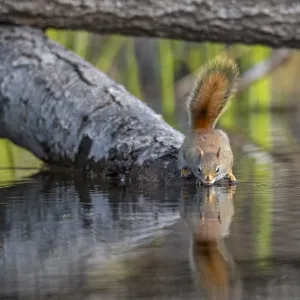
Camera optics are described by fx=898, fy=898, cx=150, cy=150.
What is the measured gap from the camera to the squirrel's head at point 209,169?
3.99 meters

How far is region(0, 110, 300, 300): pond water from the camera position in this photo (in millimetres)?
2260

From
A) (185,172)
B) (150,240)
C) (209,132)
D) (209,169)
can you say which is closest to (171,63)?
(209,132)

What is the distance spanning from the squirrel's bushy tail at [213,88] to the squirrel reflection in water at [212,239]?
1.47ft

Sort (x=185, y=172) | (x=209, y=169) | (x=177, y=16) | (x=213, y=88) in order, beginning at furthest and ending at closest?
(x=177, y=16) < (x=213, y=88) < (x=185, y=172) < (x=209, y=169)

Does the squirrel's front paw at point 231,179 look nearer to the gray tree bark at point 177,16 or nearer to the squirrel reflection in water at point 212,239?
the squirrel reflection in water at point 212,239

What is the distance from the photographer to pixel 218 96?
14.2 ft

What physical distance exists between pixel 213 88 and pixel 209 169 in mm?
518

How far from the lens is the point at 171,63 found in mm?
9672

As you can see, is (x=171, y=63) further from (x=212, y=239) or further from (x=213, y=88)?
(x=212, y=239)

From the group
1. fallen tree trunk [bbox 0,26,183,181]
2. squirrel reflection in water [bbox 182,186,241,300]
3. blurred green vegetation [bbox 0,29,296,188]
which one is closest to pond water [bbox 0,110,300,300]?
squirrel reflection in water [bbox 182,186,241,300]

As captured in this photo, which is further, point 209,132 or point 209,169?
point 209,132

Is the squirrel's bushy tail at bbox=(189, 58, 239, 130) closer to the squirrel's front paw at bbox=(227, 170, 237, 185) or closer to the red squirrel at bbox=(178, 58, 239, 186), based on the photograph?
the red squirrel at bbox=(178, 58, 239, 186)

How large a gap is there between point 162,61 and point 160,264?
7.22 metres

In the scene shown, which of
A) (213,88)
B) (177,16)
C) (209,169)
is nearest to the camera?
(209,169)
